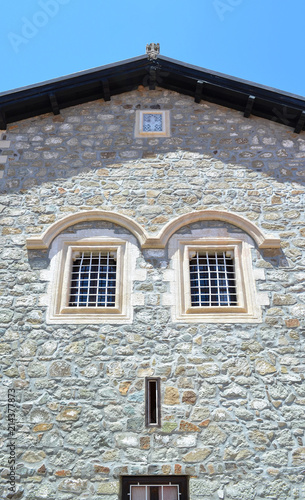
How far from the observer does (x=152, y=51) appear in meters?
9.03

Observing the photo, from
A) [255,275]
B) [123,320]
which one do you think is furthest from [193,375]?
[255,275]

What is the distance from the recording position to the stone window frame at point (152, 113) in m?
8.48

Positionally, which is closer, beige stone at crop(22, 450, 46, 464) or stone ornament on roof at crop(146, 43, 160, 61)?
beige stone at crop(22, 450, 46, 464)

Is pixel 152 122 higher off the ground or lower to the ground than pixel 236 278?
higher

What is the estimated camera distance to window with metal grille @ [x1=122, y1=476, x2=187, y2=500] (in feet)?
19.2

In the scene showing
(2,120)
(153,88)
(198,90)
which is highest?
(153,88)

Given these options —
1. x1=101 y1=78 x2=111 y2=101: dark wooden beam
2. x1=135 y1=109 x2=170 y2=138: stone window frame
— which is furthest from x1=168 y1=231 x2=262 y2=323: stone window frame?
x1=101 y1=78 x2=111 y2=101: dark wooden beam

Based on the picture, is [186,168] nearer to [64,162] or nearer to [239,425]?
[64,162]

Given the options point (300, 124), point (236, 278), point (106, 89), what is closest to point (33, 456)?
point (236, 278)

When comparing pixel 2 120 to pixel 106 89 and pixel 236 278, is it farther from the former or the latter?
pixel 236 278

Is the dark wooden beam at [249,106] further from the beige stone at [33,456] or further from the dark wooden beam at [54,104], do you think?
the beige stone at [33,456]

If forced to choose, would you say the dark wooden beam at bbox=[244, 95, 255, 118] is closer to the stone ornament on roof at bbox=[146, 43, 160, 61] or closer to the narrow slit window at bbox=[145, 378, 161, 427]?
the stone ornament on roof at bbox=[146, 43, 160, 61]

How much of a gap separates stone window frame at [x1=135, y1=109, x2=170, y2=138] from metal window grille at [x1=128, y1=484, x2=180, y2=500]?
545cm

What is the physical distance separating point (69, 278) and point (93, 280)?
35cm
